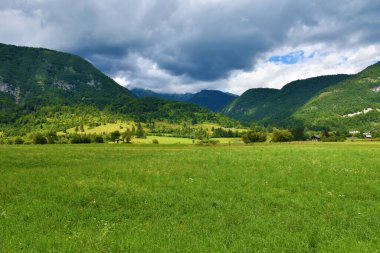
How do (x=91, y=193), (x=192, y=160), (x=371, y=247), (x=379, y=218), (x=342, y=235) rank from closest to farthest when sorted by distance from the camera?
(x=371, y=247) < (x=342, y=235) < (x=379, y=218) < (x=91, y=193) < (x=192, y=160)

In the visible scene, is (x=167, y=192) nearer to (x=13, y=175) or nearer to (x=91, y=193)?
(x=91, y=193)

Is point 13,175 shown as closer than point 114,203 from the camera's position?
No

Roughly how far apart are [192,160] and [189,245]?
23.8m

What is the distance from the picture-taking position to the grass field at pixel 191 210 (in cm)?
1214

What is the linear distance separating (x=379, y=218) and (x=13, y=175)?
2605 cm

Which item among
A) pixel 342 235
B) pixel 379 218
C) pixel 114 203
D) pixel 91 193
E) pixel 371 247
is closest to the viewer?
pixel 371 247

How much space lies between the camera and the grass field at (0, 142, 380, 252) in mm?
12141

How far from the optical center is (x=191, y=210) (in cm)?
1717

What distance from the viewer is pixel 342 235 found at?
1332 cm

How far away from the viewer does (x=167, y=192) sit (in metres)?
20.2

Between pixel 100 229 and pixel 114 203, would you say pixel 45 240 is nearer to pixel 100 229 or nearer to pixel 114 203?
pixel 100 229

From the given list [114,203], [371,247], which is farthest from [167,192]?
[371,247]

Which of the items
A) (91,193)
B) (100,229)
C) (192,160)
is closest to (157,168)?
(192,160)

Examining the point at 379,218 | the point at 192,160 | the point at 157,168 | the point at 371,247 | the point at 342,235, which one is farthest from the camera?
the point at 192,160
